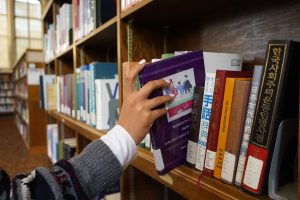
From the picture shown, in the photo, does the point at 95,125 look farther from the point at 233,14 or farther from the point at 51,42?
the point at 51,42

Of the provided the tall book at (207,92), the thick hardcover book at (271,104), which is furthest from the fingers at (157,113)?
the thick hardcover book at (271,104)

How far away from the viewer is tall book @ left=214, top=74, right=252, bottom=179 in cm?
58

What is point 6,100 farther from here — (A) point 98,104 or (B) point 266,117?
(B) point 266,117

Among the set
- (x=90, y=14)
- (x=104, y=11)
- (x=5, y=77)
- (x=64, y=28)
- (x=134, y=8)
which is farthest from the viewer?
(x=5, y=77)

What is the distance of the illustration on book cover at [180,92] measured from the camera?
0.65 metres

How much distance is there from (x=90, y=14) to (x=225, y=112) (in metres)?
0.98

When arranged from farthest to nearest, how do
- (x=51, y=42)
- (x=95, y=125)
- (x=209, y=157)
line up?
(x=51, y=42), (x=95, y=125), (x=209, y=157)

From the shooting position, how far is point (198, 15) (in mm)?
988

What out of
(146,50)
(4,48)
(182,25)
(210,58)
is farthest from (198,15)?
(4,48)

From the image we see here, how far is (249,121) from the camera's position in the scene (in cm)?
54

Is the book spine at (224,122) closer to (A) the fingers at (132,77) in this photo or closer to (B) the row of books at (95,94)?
(A) the fingers at (132,77)

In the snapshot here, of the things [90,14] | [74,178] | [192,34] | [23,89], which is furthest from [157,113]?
[23,89]

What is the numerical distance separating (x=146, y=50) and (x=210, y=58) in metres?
0.41

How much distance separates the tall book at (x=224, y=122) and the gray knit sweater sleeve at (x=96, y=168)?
234 mm
